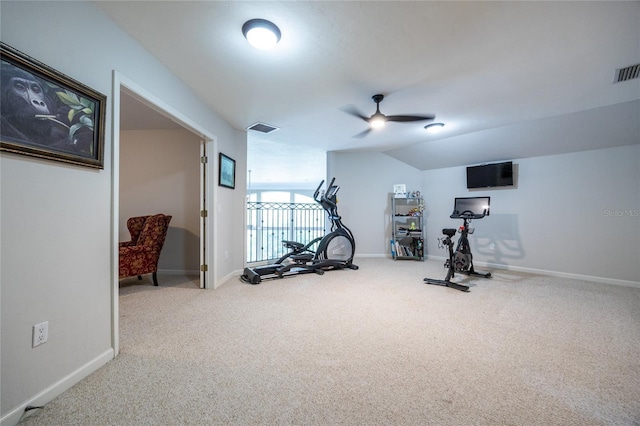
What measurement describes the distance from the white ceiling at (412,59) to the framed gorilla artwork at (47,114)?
710 millimetres

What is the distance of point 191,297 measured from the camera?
299 cm

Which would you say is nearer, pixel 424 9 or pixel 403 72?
pixel 424 9

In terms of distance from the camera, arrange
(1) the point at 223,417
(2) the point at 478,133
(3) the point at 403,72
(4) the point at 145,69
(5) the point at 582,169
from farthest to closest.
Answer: (2) the point at 478,133 < (5) the point at 582,169 < (3) the point at 403,72 < (4) the point at 145,69 < (1) the point at 223,417

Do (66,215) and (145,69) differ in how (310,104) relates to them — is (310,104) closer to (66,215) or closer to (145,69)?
(145,69)

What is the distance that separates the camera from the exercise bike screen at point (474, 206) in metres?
4.04

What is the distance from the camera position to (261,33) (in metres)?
1.80

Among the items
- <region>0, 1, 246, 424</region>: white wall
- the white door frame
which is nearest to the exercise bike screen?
the white door frame

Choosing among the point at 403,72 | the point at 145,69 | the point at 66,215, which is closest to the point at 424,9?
the point at 403,72

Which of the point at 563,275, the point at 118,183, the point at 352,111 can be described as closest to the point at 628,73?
the point at 352,111

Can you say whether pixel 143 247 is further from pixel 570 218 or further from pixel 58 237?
pixel 570 218

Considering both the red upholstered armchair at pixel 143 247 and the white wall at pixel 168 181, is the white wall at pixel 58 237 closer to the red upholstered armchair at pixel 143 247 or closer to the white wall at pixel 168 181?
the red upholstered armchair at pixel 143 247

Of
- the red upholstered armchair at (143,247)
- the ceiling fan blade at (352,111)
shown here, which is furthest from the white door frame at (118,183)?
the ceiling fan blade at (352,111)

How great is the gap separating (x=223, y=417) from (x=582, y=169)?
550 cm

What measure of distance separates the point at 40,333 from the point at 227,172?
2678 mm
